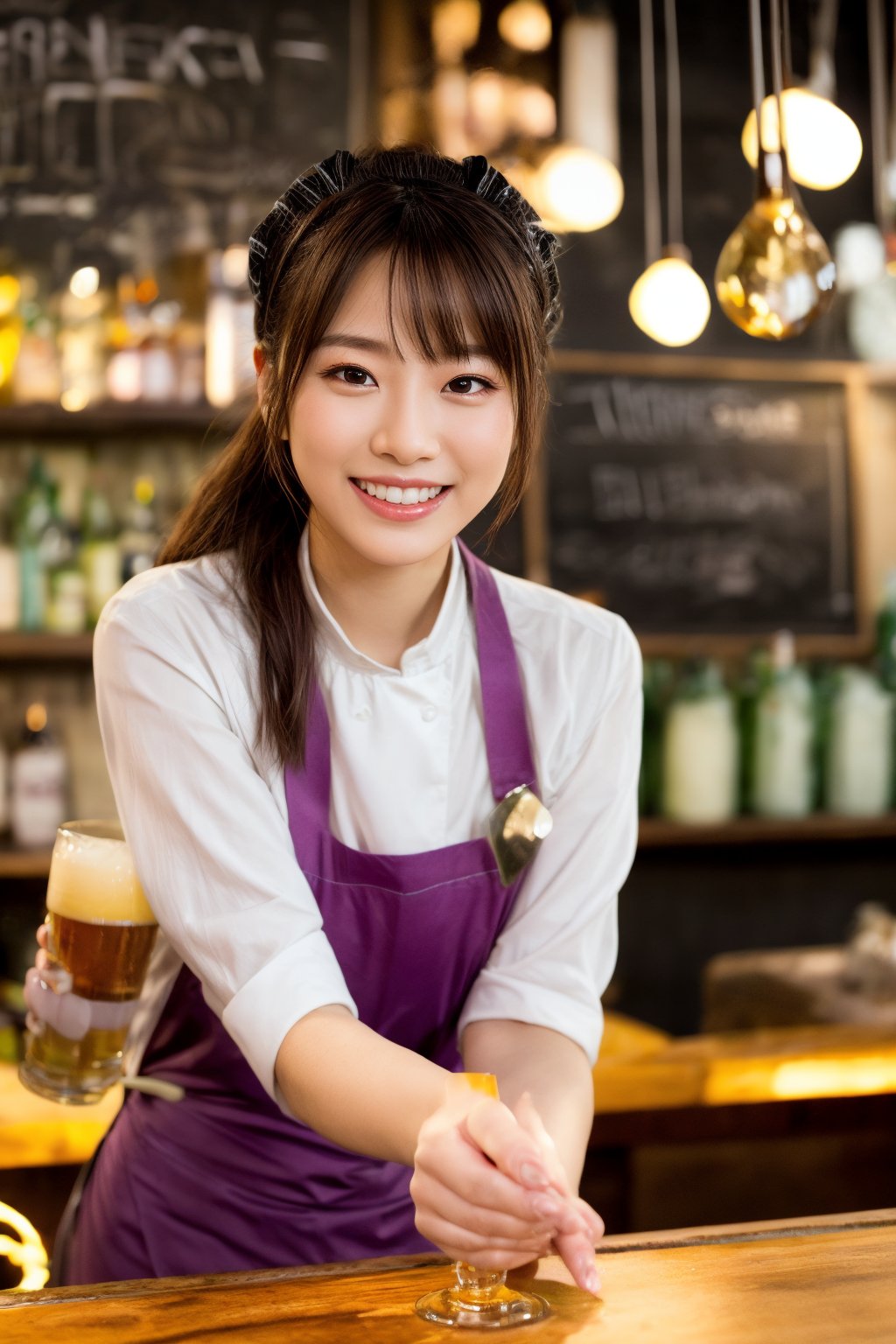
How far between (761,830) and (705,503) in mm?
768

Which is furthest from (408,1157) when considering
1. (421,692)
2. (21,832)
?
(21,832)

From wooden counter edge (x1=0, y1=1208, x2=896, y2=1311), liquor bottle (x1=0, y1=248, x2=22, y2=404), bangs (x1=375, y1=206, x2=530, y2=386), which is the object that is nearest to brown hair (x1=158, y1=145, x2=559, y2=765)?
bangs (x1=375, y1=206, x2=530, y2=386)

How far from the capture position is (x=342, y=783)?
1292 mm

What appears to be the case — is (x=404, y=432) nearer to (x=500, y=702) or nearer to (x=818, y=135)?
(x=500, y=702)

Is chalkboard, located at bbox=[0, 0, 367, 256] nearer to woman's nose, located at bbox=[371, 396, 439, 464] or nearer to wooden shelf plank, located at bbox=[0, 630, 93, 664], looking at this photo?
wooden shelf plank, located at bbox=[0, 630, 93, 664]

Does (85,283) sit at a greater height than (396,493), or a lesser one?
greater

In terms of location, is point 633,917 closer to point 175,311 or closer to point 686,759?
point 686,759

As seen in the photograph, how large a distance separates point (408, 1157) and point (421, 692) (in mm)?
444

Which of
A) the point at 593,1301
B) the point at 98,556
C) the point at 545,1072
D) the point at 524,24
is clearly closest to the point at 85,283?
the point at 98,556

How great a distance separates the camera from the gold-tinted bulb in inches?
61.5

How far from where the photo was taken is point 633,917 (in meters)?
3.44

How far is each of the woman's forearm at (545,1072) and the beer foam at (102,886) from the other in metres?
0.31

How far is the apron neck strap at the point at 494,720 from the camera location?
1.25m

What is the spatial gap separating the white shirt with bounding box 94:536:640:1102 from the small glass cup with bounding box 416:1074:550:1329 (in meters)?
0.20
